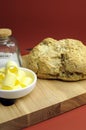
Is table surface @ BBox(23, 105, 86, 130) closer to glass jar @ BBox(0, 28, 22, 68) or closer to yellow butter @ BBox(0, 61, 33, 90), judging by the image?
yellow butter @ BBox(0, 61, 33, 90)

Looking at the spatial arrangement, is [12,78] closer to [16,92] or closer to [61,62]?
[16,92]

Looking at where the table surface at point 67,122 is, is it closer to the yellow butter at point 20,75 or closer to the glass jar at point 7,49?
the yellow butter at point 20,75

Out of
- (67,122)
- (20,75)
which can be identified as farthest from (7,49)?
(67,122)

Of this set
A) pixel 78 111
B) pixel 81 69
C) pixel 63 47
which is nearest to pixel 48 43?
pixel 63 47

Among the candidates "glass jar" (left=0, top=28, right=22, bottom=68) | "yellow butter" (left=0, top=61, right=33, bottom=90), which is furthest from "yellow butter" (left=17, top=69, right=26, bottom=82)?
"glass jar" (left=0, top=28, right=22, bottom=68)

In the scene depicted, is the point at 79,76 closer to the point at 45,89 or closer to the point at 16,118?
the point at 45,89
